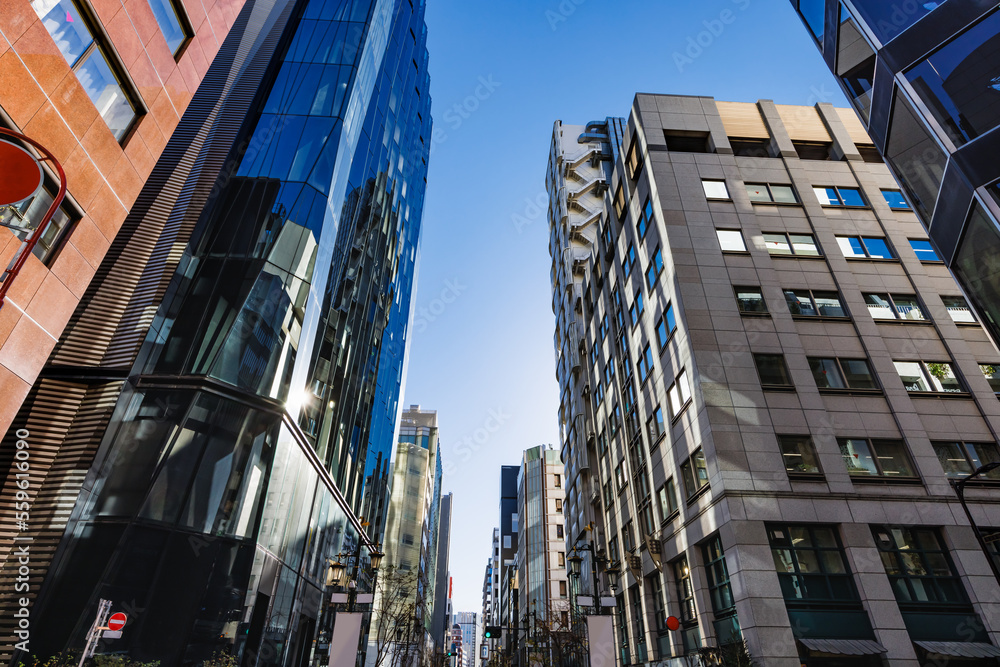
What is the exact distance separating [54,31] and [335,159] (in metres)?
18.0

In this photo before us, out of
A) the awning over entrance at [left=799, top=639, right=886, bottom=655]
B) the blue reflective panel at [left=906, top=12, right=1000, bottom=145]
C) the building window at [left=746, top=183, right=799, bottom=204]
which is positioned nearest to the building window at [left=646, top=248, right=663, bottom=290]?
the building window at [left=746, top=183, right=799, bottom=204]

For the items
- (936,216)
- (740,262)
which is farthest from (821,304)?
(936,216)

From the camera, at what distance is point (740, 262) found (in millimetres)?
27531

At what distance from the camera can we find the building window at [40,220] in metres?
11.3

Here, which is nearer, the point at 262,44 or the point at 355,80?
the point at 355,80

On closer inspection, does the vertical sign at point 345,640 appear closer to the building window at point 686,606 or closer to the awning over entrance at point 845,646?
the building window at point 686,606

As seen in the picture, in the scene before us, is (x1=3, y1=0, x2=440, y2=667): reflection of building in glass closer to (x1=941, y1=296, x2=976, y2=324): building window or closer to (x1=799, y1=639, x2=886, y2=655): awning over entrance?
(x1=799, y1=639, x2=886, y2=655): awning over entrance

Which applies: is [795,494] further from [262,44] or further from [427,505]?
[427,505]

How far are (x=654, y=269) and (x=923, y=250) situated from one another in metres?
14.5

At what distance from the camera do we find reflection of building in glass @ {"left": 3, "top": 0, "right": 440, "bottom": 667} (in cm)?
1783

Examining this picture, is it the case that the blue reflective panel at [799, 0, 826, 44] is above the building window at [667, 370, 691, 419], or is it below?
above

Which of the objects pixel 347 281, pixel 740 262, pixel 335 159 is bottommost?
pixel 740 262

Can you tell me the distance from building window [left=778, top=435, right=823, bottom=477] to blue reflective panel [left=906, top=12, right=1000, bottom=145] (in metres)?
12.8

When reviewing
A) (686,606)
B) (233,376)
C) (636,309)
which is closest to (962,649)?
(686,606)
